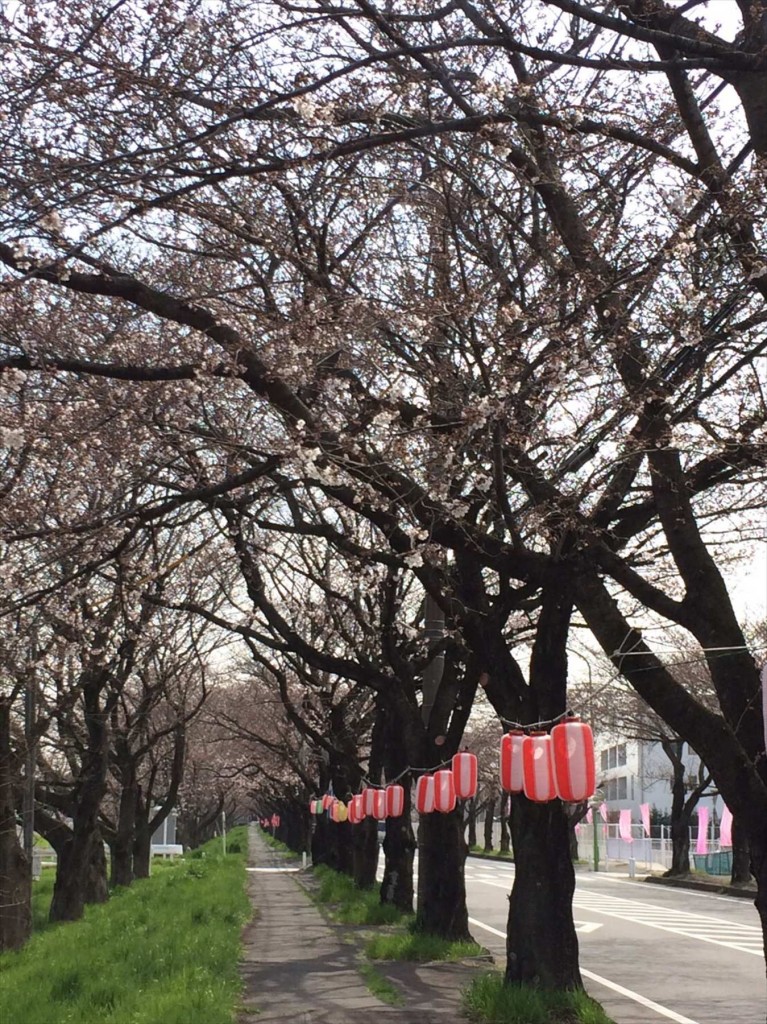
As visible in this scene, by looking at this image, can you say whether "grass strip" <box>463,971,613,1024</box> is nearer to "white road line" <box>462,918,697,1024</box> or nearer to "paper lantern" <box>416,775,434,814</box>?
"white road line" <box>462,918,697,1024</box>

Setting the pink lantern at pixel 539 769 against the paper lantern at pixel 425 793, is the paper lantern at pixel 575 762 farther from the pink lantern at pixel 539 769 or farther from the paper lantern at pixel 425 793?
the paper lantern at pixel 425 793

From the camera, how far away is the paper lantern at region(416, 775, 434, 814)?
1511cm

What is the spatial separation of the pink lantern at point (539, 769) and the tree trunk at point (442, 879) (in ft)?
18.9

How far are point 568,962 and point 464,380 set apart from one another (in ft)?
18.0

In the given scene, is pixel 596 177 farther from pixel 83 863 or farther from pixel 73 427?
pixel 83 863

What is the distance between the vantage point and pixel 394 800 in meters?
18.7

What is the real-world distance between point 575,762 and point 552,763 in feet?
1.60

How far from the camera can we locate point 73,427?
36.2ft

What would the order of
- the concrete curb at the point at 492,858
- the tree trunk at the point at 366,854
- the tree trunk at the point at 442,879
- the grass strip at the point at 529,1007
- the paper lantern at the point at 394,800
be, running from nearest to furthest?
the grass strip at the point at 529,1007 → the tree trunk at the point at 442,879 → the paper lantern at the point at 394,800 → the tree trunk at the point at 366,854 → the concrete curb at the point at 492,858

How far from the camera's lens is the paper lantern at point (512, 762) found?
403 inches

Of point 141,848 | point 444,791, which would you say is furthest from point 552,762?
point 141,848

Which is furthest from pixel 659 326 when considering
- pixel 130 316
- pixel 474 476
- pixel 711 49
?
pixel 130 316

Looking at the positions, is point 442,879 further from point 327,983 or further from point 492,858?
point 492,858

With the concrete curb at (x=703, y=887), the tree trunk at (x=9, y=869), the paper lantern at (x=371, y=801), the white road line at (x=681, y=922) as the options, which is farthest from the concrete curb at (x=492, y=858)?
the tree trunk at (x=9, y=869)
